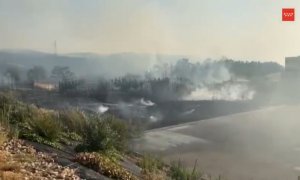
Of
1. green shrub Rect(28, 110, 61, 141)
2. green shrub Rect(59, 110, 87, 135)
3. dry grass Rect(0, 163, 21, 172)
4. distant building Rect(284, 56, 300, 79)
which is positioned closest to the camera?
dry grass Rect(0, 163, 21, 172)

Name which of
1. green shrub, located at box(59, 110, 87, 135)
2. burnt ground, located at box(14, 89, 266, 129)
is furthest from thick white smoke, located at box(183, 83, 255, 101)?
green shrub, located at box(59, 110, 87, 135)

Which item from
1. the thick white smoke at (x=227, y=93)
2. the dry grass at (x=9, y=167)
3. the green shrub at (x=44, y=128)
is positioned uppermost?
the dry grass at (x=9, y=167)

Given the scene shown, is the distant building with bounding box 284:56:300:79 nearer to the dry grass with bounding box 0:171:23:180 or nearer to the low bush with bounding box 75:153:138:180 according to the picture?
the low bush with bounding box 75:153:138:180

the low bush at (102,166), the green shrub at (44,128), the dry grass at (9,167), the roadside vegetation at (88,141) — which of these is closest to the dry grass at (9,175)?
the dry grass at (9,167)

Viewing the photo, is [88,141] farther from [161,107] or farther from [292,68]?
[292,68]

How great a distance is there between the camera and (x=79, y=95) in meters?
45.1

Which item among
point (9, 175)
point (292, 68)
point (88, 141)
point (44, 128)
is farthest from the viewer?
point (292, 68)

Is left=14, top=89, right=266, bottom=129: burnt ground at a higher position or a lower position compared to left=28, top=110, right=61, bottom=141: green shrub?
lower

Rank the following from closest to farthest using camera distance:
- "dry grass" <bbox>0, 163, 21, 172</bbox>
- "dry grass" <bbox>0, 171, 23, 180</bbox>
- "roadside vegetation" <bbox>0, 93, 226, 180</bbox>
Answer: "dry grass" <bbox>0, 171, 23, 180</bbox> → "dry grass" <bbox>0, 163, 21, 172</bbox> → "roadside vegetation" <bbox>0, 93, 226, 180</bbox>

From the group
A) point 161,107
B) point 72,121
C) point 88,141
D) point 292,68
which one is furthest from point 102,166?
point 292,68

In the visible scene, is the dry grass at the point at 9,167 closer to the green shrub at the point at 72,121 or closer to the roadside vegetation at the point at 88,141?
the roadside vegetation at the point at 88,141

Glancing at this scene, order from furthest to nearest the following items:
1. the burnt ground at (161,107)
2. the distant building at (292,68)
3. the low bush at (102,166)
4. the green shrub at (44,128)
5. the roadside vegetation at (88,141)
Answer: the distant building at (292,68) → the burnt ground at (161,107) → the green shrub at (44,128) → the roadside vegetation at (88,141) → the low bush at (102,166)

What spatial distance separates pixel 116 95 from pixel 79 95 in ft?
14.8

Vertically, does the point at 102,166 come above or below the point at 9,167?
below
